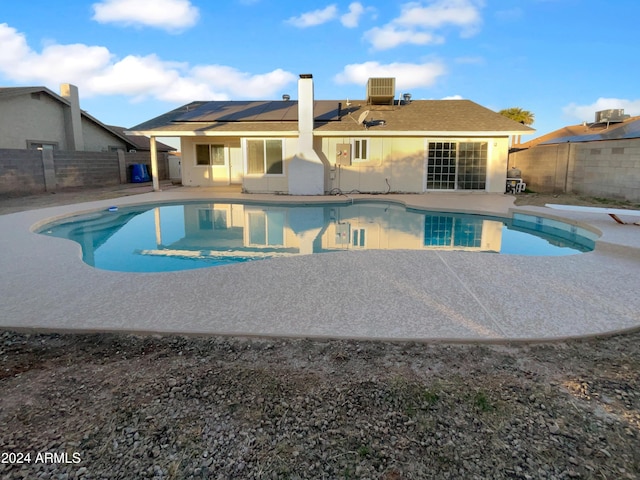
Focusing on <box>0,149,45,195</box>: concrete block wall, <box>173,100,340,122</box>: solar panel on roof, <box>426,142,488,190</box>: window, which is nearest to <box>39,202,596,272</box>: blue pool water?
<box>426,142,488,190</box>: window

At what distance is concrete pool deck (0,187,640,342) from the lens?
3.58m

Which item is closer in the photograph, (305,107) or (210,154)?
(305,107)

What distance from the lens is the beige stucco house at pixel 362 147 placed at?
15.0m

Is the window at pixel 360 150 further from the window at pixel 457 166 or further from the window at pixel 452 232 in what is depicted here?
the window at pixel 452 232

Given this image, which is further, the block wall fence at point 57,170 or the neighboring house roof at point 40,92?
the neighboring house roof at point 40,92

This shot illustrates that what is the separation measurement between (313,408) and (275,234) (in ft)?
23.0

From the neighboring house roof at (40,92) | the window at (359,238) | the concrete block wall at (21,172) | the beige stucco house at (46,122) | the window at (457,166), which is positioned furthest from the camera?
the beige stucco house at (46,122)

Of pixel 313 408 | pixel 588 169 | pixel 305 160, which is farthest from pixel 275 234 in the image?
pixel 588 169

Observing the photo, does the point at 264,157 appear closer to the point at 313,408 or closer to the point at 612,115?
the point at 313,408

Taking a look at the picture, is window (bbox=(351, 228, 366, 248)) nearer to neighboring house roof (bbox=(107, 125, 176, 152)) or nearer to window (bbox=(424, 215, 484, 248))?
window (bbox=(424, 215, 484, 248))

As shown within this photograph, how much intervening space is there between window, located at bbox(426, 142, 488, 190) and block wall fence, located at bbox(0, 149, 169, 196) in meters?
14.7

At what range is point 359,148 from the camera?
15641 millimetres

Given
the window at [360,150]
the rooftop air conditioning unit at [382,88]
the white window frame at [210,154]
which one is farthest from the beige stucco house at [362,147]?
the white window frame at [210,154]

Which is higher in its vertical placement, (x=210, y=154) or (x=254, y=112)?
(x=254, y=112)
